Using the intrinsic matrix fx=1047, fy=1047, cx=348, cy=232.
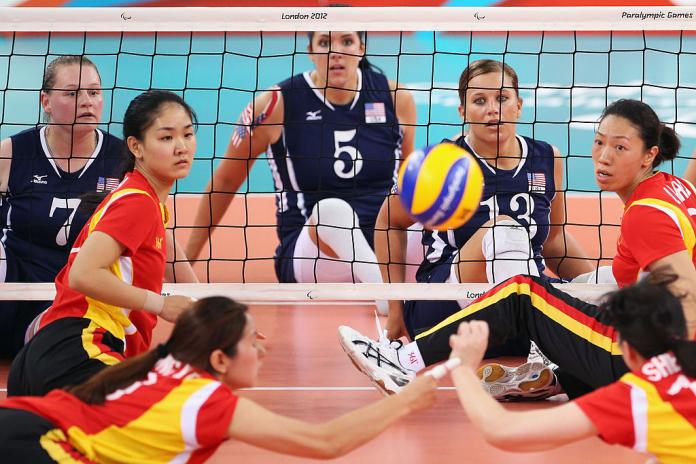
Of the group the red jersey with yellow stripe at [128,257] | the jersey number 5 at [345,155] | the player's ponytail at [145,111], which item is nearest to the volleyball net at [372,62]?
the jersey number 5 at [345,155]

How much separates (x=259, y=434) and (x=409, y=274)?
3.02 meters

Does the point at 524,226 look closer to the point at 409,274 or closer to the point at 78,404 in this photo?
the point at 409,274

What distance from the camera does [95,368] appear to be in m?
3.04

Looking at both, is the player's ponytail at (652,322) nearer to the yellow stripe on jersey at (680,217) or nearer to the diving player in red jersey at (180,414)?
the diving player in red jersey at (180,414)

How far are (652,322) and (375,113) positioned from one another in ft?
11.4

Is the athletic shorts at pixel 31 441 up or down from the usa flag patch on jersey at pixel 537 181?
down

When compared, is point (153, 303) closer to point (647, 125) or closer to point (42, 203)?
point (42, 203)

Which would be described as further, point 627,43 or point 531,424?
point 627,43

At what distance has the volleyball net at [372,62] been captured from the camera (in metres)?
4.12

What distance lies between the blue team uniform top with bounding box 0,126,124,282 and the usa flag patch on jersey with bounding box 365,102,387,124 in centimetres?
156

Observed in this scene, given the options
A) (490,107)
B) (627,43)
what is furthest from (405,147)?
(627,43)

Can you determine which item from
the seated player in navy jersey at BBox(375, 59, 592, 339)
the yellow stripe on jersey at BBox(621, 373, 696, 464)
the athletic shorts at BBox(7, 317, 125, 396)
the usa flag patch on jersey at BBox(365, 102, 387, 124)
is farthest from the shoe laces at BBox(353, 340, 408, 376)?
the usa flag patch on jersey at BBox(365, 102, 387, 124)

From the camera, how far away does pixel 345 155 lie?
220 inches

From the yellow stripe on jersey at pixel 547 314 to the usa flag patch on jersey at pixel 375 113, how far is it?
2.29 metres
